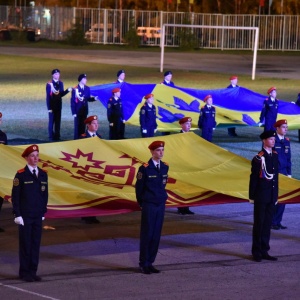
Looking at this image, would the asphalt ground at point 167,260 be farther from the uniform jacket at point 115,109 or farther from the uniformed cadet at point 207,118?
the uniform jacket at point 115,109

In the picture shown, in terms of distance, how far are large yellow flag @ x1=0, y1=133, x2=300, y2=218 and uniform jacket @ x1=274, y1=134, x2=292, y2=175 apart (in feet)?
1.61

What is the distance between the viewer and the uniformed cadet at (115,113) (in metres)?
19.1

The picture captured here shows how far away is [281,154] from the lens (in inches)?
474

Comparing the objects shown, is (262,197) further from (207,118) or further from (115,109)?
(115,109)

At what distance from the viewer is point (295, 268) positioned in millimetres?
10039

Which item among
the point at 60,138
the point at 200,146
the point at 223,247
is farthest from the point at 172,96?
the point at 223,247

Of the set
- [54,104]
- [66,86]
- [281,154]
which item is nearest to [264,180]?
[281,154]

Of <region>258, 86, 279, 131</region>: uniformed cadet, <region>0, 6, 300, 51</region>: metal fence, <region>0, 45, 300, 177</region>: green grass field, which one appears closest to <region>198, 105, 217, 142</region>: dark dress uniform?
<region>0, 45, 300, 177</region>: green grass field

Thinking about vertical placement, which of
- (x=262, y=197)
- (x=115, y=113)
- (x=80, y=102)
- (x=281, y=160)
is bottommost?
(x=115, y=113)

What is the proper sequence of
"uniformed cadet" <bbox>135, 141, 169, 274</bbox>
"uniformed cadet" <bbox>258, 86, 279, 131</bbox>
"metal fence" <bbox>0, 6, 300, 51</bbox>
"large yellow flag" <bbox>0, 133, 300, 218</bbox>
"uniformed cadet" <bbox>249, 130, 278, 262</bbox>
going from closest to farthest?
"uniformed cadet" <bbox>135, 141, 169, 274</bbox> → "uniformed cadet" <bbox>249, 130, 278, 262</bbox> → "large yellow flag" <bbox>0, 133, 300, 218</bbox> → "uniformed cadet" <bbox>258, 86, 279, 131</bbox> → "metal fence" <bbox>0, 6, 300, 51</bbox>

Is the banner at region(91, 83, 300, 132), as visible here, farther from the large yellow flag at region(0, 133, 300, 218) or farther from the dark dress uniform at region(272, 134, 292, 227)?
the dark dress uniform at region(272, 134, 292, 227)

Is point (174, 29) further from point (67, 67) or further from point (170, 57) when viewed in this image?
point (67, 67)

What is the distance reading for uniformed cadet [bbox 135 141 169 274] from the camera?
32.3 feet

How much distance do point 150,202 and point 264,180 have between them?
1.47 metres
